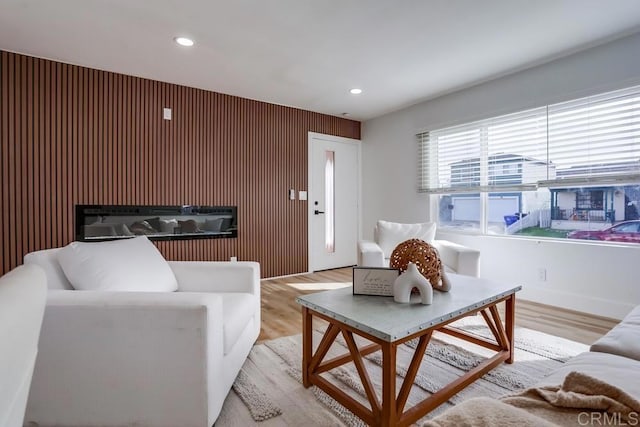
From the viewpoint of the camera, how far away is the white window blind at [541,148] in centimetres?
265

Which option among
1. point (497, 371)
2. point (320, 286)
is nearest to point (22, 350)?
point (497, 371)

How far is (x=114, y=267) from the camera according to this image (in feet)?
5.29

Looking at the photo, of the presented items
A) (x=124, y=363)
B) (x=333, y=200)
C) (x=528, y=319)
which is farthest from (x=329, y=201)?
(x=124, y=363)

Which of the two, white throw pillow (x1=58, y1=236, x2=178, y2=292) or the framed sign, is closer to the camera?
white throw pillow (x1=58, y1=236, x2=178, y2=292)

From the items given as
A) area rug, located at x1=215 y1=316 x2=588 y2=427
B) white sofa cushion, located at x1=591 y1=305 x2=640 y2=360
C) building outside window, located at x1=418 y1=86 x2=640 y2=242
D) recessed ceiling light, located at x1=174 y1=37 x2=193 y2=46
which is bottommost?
area rug, located at x1=215 y1=316 x2=588 y2=427

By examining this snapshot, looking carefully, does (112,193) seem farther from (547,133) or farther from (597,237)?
(597,237)

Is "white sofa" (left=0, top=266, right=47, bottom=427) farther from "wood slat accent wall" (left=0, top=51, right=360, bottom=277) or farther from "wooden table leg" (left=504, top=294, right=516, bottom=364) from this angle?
"wood slat accent wall" (left=0, top=51, right=360, bottom=277)

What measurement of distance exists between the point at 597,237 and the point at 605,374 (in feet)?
8.22

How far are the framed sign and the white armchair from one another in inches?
42.7

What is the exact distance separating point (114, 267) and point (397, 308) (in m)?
1.40

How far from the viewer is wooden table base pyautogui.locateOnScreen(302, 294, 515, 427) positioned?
4.23 ft

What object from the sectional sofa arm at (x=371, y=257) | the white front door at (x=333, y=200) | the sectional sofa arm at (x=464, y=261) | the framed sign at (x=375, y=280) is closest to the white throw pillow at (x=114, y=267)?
the framed sign at (x=375, y=280)

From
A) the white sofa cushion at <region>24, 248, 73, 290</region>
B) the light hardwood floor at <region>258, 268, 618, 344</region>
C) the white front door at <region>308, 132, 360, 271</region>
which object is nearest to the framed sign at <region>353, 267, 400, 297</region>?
the light hardwood floor at <region>258, 268, 618, 344</region>

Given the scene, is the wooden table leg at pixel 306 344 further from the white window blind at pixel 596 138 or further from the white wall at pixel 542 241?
the white window blind at pixel 596 138
